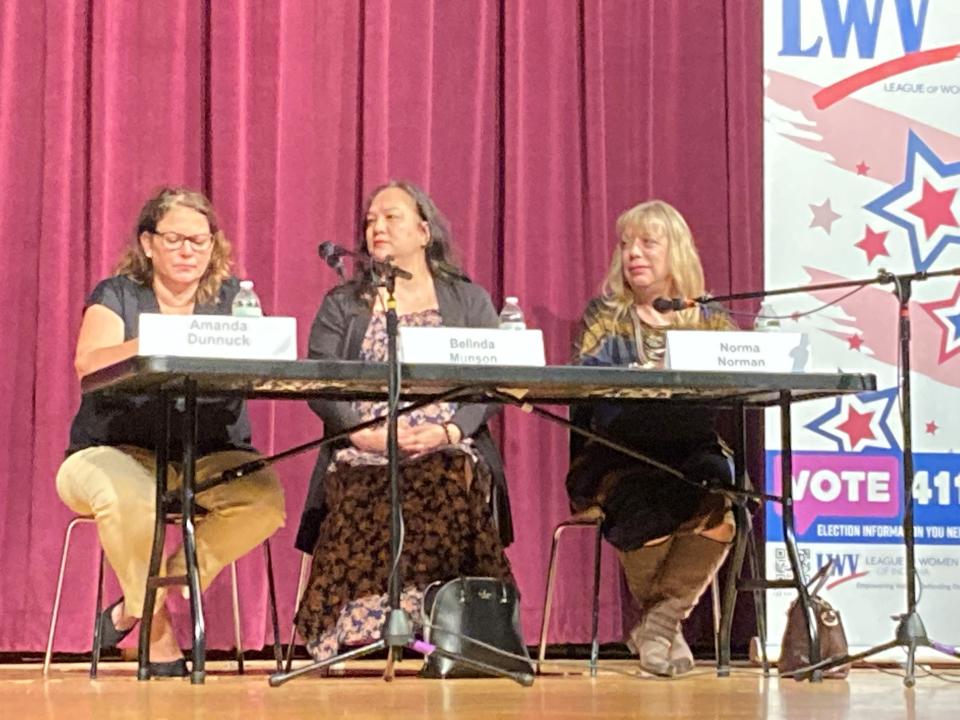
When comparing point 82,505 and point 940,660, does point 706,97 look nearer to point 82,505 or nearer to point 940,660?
point 940,660

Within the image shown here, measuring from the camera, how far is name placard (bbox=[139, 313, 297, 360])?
3.10 m

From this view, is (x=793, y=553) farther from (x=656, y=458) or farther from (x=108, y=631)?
(x=108, y=631)

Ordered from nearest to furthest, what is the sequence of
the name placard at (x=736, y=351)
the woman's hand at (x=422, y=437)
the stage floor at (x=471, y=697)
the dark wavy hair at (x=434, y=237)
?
the stage floor at (x=471, y=697), the name placard at (x=736, y=351), the woman's hand at (x=422, y=437), the dark wavy hair at (x=434, y=237)

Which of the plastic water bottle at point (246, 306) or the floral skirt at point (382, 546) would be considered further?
the floral skirt at point (382, 546)

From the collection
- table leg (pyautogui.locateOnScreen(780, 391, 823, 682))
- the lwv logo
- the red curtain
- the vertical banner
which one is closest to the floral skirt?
table leg (pyautogui.locateOnScreen(780, 391, 823, 682))

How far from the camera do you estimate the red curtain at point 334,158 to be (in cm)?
449

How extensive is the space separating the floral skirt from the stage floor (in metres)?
0.15

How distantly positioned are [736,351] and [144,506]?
57.6 inches

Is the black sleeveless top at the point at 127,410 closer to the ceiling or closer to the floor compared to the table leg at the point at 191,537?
closer to the ceiling

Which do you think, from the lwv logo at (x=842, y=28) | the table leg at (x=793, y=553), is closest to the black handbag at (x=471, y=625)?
the table leg at (x=793, y=553)

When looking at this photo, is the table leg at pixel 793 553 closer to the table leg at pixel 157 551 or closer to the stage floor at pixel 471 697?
the stage floor at pixel 471 697

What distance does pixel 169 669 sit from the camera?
3662 mm

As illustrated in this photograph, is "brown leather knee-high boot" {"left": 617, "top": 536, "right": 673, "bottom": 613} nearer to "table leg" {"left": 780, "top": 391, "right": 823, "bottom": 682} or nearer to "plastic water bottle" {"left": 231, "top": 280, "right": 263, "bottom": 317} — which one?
"table leg" {"left": 780, "top": 391, "right": 823, "bottom": 682}

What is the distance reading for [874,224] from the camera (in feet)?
15.6
